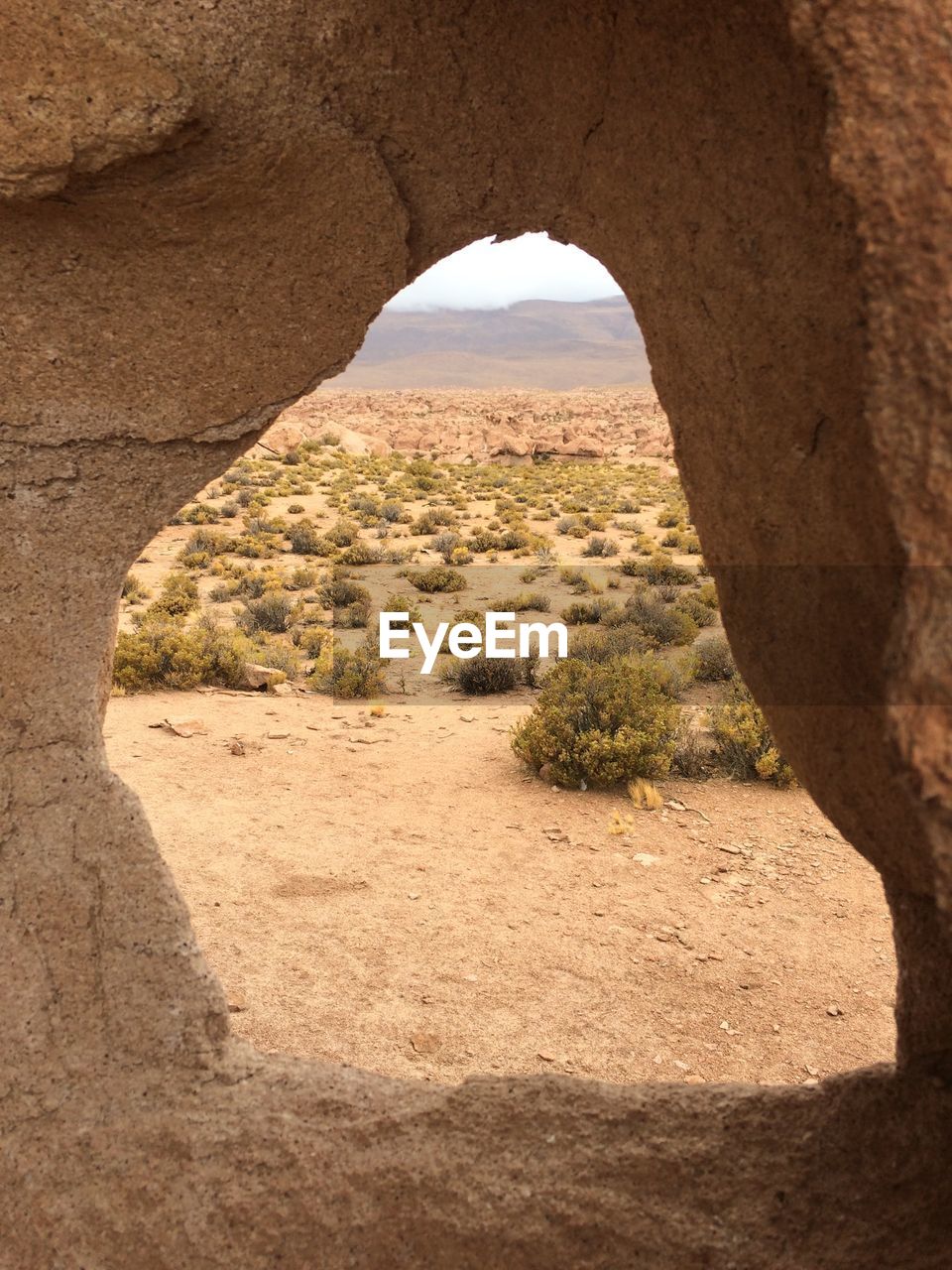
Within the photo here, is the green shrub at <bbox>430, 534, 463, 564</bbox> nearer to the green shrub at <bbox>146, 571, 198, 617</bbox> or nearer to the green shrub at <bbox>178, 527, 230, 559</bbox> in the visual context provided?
the green shrub at <bbox>178, 527, 230, 559</bbox>

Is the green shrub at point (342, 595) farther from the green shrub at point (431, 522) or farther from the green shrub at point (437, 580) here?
the green shrub at point (431, 522)

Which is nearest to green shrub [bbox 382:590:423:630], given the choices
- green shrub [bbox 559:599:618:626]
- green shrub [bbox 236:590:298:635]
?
green shrub [bbox 236:590:298:635]

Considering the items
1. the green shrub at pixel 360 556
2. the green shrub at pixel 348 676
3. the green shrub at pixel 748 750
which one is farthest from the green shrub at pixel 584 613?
the green shrub at pixel 360 556

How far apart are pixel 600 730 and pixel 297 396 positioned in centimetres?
595

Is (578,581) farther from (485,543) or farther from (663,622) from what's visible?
(485,543)

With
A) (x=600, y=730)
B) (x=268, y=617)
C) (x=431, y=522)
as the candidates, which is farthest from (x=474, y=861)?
(x=431, y=522)

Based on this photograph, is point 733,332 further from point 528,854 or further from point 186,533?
point 186,533

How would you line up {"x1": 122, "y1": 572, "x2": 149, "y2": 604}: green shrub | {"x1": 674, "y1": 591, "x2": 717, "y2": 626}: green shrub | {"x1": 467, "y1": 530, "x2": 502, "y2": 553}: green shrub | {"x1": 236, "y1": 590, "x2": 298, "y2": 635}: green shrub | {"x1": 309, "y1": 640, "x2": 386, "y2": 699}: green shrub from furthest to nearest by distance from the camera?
{"x1": 467, "y1": 530, "x2": 502, "y2": 553}: green shrub < {"x1": 122, "y1": 572, "x2": 149, "y2": 604}: green shrub < {"x1": 674, "y1": 591, "x2": 717, "y2": 626}: green shrub < {"x1": 236, "y1": 590, "x2": 298, "y2": 635}: green shrub < {"x1": 309, "y1": 640, "x2": 386, "y2": 699}: green shrub

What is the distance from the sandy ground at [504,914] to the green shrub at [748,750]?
172mm

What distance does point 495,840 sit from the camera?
7398mm

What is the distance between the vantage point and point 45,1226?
271cm

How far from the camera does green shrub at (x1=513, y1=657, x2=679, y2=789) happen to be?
8.18 meters

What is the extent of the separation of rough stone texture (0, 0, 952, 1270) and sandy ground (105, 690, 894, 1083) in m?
2.25

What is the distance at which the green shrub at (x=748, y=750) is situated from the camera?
27.1 feet
